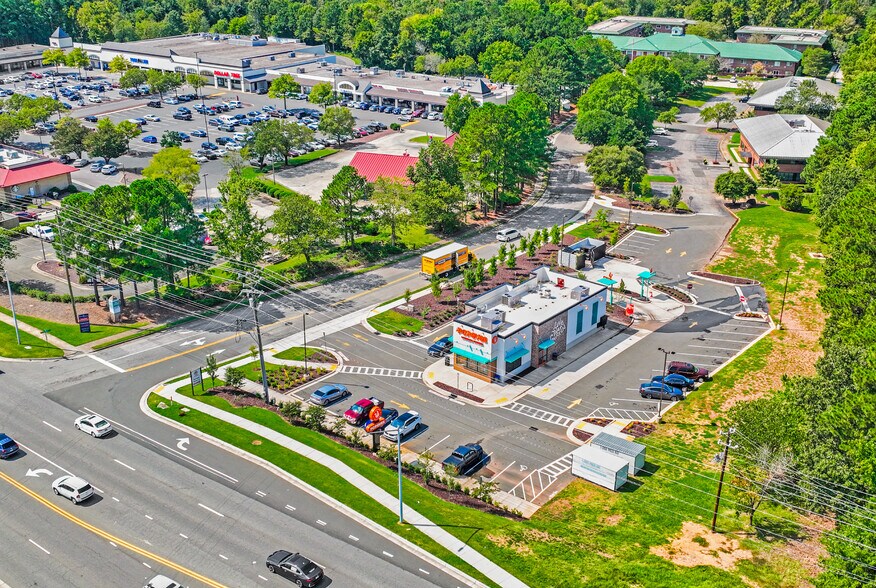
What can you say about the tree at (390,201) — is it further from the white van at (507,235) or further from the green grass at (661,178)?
the green grass at (661,178)

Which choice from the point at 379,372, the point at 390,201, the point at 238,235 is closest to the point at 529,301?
the point at 379,372

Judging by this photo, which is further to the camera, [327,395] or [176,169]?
[176,169]

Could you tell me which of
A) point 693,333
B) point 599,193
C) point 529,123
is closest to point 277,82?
point 529,123

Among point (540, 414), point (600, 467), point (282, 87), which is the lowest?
point (540, 414)

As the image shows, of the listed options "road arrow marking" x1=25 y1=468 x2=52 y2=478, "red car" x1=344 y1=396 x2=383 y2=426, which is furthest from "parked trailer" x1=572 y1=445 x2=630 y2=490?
"road arrow marking" x1=25 y1=468 x2=52 y2=478

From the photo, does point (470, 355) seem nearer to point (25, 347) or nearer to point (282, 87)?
point (25, 347)

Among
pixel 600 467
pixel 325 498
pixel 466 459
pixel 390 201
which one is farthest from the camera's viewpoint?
pixel 390 201
